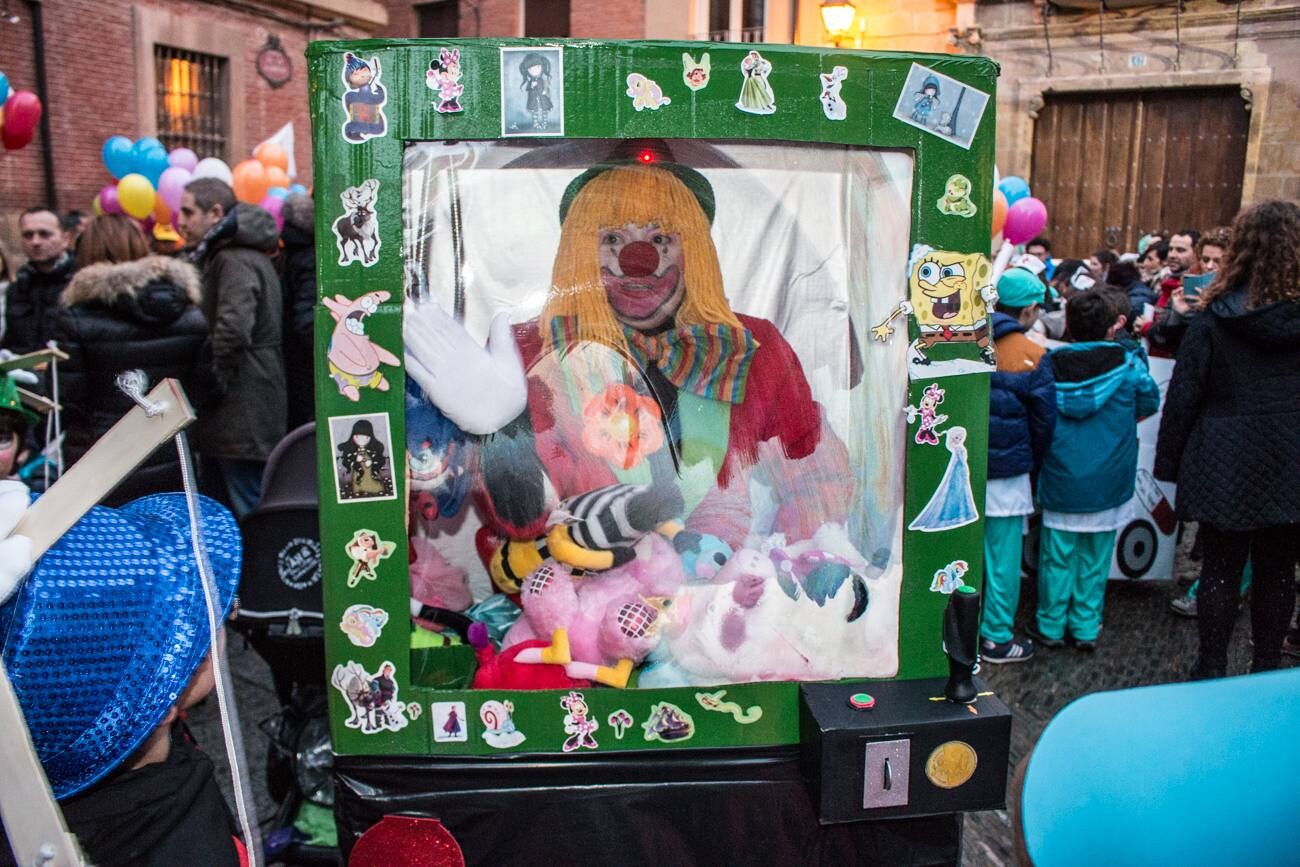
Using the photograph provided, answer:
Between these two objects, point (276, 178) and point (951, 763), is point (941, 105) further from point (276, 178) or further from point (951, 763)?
point (276, 178)

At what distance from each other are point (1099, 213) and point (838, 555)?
11523mm

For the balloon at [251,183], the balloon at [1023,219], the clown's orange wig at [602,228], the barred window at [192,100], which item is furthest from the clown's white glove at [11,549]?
the barred window at [192,100]

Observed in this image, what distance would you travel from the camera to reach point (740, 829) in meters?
2.10

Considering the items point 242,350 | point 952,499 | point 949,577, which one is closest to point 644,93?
point 952,499

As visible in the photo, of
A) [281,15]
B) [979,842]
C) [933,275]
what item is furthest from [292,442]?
[281,15]

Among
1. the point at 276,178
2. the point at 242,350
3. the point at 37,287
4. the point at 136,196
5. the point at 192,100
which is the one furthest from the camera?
the point at 192,100

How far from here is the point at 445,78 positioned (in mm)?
1805

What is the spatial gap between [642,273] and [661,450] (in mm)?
372

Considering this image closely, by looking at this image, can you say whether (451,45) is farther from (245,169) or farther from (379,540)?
(245,169)

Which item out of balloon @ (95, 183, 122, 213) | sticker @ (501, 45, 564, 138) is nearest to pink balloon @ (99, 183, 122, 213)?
balloon @ (95, 183, 122, 213)

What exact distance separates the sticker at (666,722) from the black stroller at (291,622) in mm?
877

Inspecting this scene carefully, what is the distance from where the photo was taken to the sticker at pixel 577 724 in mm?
2010

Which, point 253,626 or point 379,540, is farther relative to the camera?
point 253,626

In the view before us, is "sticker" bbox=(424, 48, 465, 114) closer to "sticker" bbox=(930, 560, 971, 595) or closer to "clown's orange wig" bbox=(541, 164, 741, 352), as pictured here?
"clown's orange wig" bbox=(541, 164, 741, 352)
